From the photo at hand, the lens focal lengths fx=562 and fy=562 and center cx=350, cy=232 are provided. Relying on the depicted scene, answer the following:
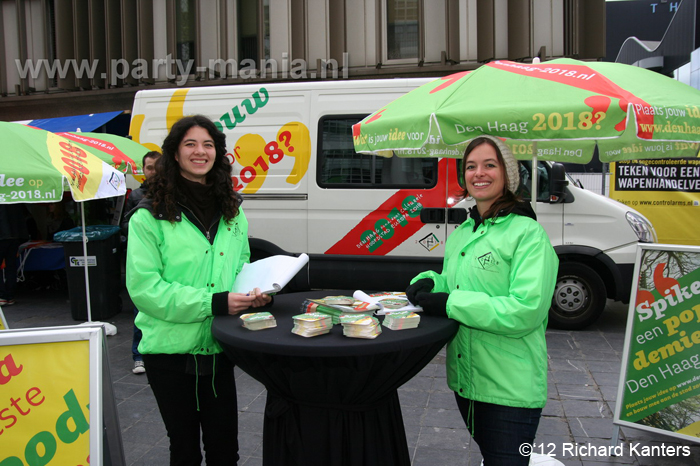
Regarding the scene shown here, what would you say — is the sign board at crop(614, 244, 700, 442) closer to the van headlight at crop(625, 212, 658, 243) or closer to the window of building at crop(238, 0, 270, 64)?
the van headlight at crop(625, 212, 658, 243)

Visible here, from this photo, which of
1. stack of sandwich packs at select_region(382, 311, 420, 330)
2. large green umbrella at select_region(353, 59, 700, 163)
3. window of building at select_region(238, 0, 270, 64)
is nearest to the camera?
stack of sandwich packs at select_region(382, 311, 420, 330)

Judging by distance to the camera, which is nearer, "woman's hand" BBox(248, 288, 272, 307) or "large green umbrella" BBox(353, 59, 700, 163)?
"woman's hand" BBox(248, 288, 272, 307)

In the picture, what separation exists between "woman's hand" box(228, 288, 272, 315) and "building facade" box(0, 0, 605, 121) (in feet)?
34.7

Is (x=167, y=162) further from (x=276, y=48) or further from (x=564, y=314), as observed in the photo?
(x=276, y=48)

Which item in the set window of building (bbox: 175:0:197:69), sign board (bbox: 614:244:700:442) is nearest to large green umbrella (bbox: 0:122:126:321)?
sign board (bbox: 614:244:700:442)

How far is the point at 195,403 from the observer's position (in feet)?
8.18

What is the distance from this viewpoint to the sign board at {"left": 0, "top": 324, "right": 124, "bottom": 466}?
2.23m

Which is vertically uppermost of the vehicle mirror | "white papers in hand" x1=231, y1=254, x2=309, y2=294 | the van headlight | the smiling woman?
the smiling woman

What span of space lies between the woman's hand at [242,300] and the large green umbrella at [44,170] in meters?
2.82

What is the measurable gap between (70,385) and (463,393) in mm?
1600

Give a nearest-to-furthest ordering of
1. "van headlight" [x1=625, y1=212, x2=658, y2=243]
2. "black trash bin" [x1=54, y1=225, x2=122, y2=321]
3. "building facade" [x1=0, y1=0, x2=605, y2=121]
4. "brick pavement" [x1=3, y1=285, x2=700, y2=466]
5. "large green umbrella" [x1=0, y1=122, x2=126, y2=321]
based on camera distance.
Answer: "brick pavement" [x1=3, y1=285, x2=700, y2=466]
"large green umbrella" [x1=0, y1=122, x2=126, y2=321]
"van headlight" [x1=625, y1=212, x2=658, y2=243]
"black trash bin" [x1=54, y1=225, x2=122, y2=321]
"building facade" [x1=0, y1=0, x2=605, y2=121]

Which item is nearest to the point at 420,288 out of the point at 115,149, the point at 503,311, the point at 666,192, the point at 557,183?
the point at 503,311

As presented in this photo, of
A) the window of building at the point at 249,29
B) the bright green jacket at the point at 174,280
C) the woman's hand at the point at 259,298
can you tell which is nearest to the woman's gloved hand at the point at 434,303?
the woman's hand at the point at 259,298

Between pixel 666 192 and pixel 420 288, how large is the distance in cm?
812
